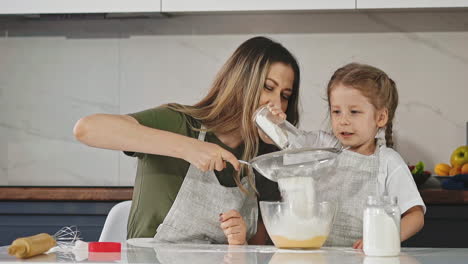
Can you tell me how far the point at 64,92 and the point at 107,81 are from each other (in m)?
0.20

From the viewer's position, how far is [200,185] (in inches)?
73.1

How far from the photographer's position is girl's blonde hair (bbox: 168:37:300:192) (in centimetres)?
192

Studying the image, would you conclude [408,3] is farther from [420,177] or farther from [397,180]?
[397,180]

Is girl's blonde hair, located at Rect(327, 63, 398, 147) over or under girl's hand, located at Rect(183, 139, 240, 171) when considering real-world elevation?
over

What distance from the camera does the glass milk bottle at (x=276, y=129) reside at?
1.71 m

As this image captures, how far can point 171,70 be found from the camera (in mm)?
3203

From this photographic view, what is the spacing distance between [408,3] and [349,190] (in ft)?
3.73

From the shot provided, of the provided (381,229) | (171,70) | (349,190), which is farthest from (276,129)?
(171,70)

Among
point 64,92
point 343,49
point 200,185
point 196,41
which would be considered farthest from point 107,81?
point 200,185

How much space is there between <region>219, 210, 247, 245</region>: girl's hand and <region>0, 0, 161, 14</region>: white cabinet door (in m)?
1.38

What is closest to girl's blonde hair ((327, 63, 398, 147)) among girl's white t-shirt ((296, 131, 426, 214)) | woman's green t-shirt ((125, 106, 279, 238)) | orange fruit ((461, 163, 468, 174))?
girl's white t-shirt ((296, 131, 426, 214))

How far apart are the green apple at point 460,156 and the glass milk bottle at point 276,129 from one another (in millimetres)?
1353

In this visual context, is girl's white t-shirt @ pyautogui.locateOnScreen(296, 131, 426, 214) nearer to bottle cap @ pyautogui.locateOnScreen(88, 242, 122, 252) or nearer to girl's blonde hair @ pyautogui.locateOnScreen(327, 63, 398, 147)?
girl's blonde hair @ pyautogui.locateOnScreen(327, 63, 398, 147)

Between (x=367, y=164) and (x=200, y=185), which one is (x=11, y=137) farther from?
(x=367, y=164)
